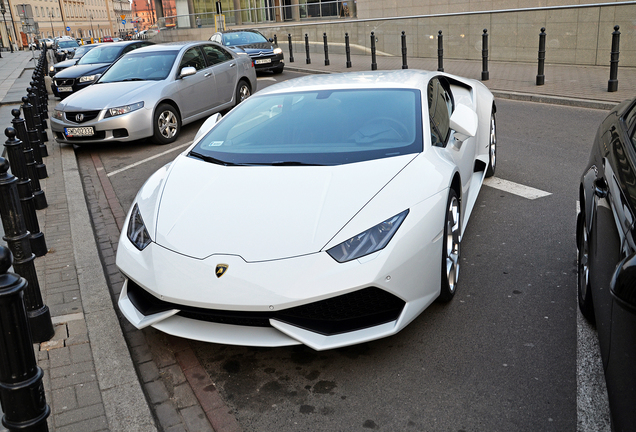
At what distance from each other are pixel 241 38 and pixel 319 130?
18129mm

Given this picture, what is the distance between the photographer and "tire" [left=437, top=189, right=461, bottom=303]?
3.78 m

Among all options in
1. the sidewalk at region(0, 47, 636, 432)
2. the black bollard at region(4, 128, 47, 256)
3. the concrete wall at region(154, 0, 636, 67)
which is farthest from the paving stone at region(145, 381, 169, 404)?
the concrete wall at region(154, 0, 636, 67)

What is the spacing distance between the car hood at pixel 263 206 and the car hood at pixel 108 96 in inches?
239

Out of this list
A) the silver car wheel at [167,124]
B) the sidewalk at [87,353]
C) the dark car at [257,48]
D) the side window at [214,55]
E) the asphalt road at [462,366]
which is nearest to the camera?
the asphalt road at [462,366]

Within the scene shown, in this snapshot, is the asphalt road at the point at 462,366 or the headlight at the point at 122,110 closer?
the asphalt road at the point at 462,366

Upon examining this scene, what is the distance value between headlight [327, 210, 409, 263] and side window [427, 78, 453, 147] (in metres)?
1.14

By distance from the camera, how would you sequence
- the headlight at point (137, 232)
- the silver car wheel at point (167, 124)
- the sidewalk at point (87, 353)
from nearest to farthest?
the sidewalk at point (87, 353)
the headlight at point (137, 232)
the silver car wheel at point (167, 124)

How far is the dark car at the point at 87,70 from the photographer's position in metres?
16.2

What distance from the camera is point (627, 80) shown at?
12883 mm

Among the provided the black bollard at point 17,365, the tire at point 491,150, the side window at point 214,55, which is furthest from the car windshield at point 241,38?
the black bollard at point 17,365

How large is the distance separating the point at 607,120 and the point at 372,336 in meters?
2.13

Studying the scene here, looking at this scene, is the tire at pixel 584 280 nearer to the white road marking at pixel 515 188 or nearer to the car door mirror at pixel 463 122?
the car door mirror at pixel 463 122

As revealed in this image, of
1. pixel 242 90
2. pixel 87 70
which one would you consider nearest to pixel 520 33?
pixel 242 90

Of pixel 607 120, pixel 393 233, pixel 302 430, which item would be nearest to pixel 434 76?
pixel 607 120
